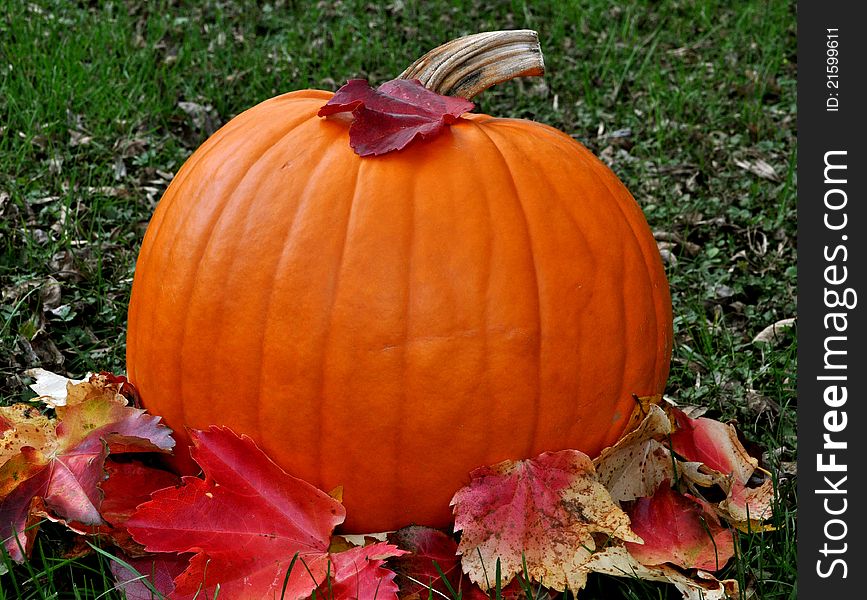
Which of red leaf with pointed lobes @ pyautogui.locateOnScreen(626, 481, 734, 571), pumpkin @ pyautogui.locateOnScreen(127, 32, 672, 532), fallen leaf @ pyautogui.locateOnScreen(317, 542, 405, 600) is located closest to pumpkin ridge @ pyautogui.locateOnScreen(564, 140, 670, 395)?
pumpkin @ pyautogui.locateOnScreen(127, 32, 672, 532)

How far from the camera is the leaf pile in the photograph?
1.67 meters

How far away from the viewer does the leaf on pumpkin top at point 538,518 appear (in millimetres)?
1710

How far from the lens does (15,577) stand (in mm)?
1792

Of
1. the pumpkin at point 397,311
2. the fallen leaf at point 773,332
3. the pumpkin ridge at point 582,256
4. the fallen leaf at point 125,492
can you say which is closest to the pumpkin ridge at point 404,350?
the pumpkin at point 397,311

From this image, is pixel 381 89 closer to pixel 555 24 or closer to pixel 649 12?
pixel 555 24

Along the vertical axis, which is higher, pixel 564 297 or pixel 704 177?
pixel 564 297

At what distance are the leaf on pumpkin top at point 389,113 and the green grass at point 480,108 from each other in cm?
94

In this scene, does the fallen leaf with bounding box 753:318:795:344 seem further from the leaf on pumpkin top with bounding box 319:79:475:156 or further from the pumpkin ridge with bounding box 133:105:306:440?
the pumpkin ridge with bounding box 133:105:306:440

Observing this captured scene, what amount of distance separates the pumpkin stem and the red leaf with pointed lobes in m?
0.93

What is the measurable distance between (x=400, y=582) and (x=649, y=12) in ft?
15.0

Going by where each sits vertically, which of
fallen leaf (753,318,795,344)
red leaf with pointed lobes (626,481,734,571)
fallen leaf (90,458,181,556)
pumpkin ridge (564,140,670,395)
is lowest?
fallen leaf (753,318,795,344)

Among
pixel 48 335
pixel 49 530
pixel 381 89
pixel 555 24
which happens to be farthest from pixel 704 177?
pixel 49 530

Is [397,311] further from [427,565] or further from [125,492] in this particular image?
[125,492]

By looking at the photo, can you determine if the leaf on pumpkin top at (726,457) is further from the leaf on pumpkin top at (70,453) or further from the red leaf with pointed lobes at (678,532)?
the leaf on pumpkin top at (70,453)
